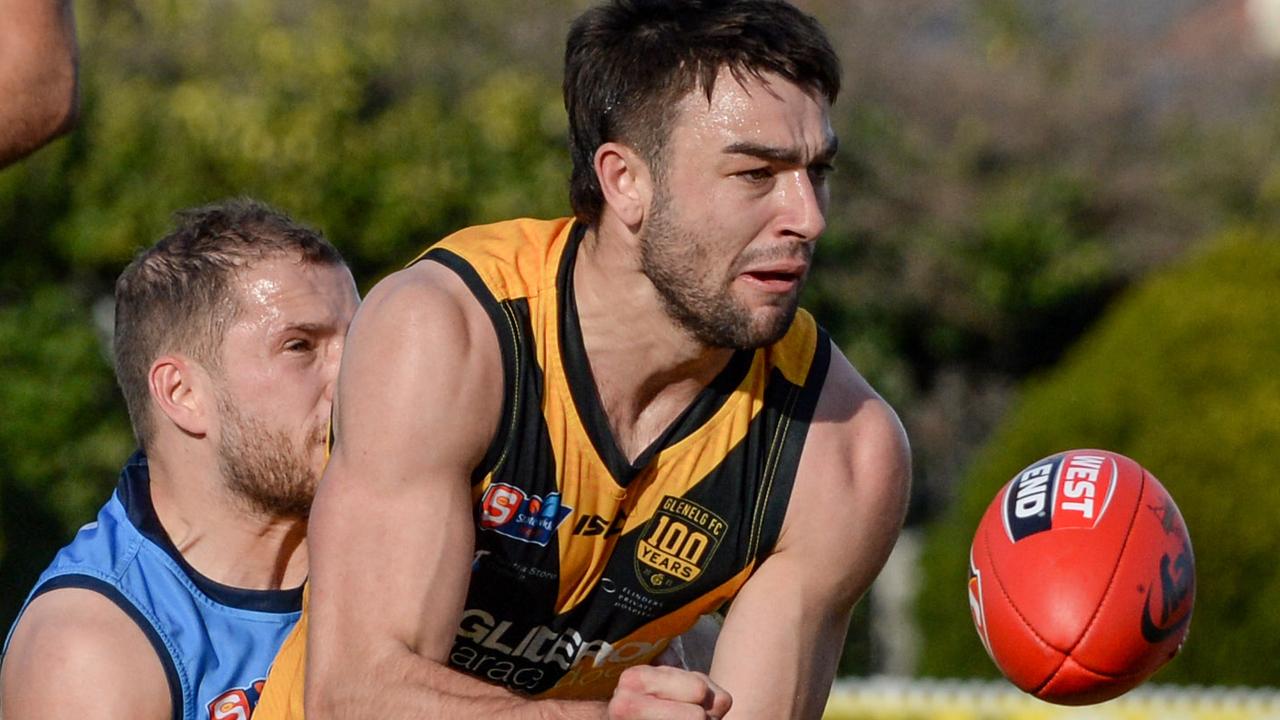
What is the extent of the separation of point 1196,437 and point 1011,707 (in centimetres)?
316

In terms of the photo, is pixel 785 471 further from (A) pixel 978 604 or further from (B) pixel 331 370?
(B) pixel 331 370

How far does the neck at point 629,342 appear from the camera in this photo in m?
3.85

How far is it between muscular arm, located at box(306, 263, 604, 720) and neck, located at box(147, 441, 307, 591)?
62 cm

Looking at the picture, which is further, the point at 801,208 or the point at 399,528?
the point at 801,208

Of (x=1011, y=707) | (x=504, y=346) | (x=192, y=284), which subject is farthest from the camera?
(x=1011, y=707)

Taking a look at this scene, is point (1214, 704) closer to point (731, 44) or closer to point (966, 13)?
point (731, 44)

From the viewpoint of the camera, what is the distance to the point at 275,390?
13.6 ft

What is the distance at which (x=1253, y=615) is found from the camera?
10.2m

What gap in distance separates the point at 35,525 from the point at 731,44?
6.34 meters

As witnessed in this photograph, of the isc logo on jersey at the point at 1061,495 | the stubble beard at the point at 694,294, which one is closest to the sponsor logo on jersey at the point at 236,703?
the stubble beard at the point at 694,294

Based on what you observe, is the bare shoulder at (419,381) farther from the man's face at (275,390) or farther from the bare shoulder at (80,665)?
the bare shoulder at (80,665)

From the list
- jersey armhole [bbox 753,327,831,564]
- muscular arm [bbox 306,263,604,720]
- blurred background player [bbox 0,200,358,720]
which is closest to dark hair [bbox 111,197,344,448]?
blurred background player [bbox 0,200,358,720]

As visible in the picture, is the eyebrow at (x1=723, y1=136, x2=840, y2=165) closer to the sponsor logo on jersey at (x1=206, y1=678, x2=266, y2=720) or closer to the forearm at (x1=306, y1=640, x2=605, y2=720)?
the forearm at (x1=306, y1=640, x2=605, y2=720)

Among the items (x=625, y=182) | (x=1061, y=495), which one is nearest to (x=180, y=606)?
(x=625, y=182)
